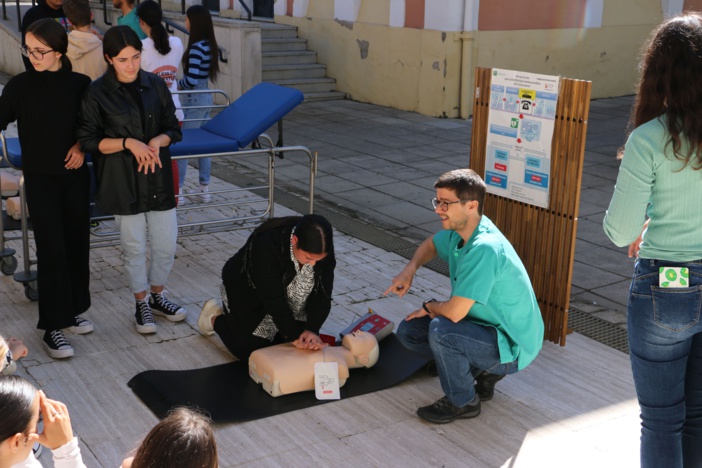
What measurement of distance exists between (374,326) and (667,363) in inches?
83.5

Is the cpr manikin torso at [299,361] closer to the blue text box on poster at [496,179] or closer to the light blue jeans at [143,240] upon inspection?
the light blue jeans at [143,240]

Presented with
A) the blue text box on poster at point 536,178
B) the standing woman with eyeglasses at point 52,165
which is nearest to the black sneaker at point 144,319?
the standing woman with eyeglasses at point 52,165

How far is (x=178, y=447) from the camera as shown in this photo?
1.96 meters

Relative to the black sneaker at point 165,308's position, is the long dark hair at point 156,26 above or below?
above

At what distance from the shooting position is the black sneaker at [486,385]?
409 centimetres

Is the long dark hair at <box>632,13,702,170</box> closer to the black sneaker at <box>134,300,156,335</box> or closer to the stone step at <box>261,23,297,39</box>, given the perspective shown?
the black sneaker at <box>134,300,156,335</box>

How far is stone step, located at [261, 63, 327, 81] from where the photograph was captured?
12586 mm

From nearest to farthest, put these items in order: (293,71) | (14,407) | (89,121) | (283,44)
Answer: (14,407) < (89,121) < (293,71) < (283,44)

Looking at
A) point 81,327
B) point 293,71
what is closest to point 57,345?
point 81,327

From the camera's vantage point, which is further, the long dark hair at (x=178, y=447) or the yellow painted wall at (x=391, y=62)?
the yellow painted wall at (x=391, y=62)

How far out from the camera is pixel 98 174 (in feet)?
15.2

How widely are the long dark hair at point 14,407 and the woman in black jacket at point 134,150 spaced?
2.39 meters

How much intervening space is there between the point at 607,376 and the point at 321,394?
1.51 metres

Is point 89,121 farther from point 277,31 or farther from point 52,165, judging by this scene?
point 277,31
